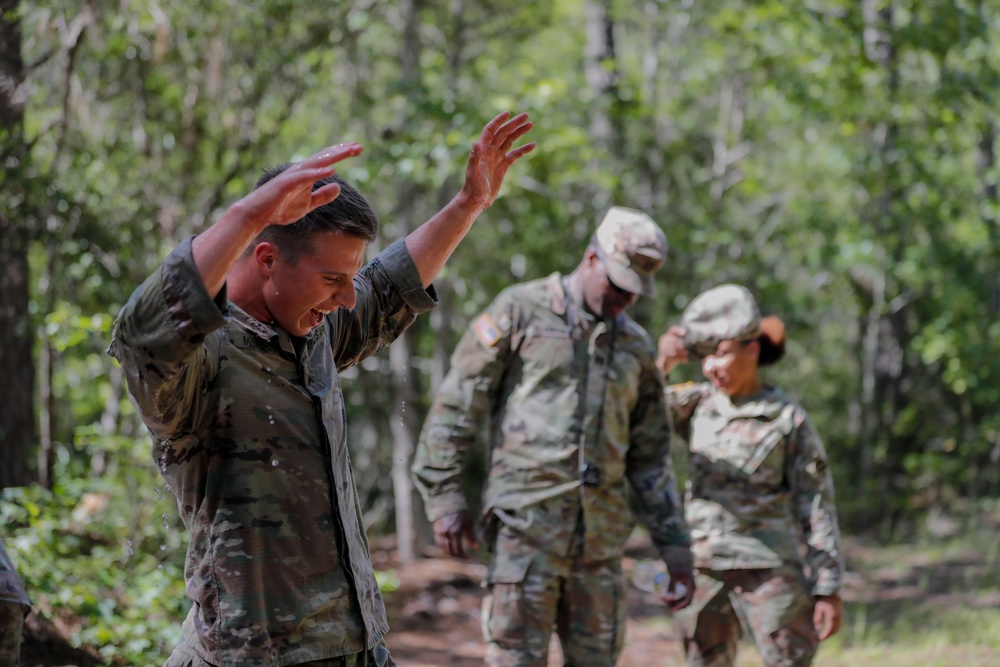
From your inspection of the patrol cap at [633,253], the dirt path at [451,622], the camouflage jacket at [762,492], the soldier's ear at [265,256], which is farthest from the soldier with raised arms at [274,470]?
the dirt path at [451,622]

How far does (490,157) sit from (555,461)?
6.12 feet

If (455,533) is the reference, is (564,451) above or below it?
above

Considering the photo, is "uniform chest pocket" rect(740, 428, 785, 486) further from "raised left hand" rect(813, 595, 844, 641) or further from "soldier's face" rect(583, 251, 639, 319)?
"soldier's face" rect(583, 251, 639, 319)

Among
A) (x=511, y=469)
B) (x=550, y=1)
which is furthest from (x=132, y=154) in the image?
(x=550, y=1)

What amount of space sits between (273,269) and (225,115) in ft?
22.9

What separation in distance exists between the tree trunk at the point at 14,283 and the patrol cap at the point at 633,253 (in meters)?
3.58

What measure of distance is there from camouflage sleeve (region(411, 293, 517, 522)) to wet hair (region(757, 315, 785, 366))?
1.36 metres

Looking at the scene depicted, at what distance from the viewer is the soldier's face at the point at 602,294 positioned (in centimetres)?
431

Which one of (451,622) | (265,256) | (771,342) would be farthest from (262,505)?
(451,622)

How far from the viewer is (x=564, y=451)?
4.22 m

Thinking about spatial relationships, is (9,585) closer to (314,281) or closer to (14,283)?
(314,281)

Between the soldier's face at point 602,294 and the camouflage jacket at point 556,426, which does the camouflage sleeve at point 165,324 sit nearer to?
the camouflage jacket at point 556,426

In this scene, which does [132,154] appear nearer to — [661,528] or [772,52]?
[661,528]

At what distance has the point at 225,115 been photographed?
28.8 ft
